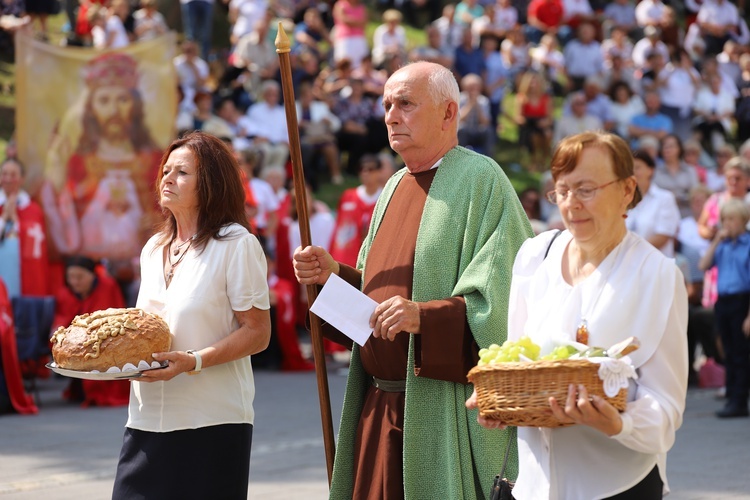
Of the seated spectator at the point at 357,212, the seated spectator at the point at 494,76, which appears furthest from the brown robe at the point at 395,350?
the seated spectator at the point at 494,76

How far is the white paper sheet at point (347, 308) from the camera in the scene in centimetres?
425

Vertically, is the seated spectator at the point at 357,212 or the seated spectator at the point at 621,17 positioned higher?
the seated spectator at the point at 621,17

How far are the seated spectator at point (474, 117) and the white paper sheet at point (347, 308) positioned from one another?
1341 cm

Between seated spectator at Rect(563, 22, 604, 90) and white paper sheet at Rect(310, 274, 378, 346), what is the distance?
56.3ft

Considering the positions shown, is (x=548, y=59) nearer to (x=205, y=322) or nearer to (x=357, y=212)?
(x=357, y=212)

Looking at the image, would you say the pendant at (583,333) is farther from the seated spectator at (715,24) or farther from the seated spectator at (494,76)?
the seated spectator at (715,24)

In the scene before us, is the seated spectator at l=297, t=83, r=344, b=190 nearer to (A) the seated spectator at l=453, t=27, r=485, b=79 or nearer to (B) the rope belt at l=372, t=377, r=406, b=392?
(A) the seated spectator at l=453, t=27, r=485, b=79

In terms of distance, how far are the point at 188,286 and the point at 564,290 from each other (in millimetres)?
1527

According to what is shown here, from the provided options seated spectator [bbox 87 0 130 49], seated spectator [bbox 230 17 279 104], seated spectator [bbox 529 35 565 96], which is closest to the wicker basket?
seated spectator [bbox 87 0 130 49]

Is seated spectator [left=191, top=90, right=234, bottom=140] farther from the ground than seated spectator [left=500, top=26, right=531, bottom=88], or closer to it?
closer to it

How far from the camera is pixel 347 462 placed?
4613 mm

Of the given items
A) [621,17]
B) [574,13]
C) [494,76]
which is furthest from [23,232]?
[621,17]

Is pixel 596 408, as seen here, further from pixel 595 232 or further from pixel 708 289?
pixel 708 289

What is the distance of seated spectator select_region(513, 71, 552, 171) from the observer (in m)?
19.0
